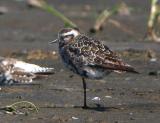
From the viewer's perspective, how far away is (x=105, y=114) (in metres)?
9.58

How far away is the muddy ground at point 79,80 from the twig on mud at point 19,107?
0.31 feet

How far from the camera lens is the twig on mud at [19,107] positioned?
31.7 ft

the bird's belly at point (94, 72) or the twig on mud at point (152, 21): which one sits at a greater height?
the twig on mud at point (152, 21)

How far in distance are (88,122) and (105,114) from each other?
0.55 metres

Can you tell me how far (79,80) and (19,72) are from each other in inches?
34.3

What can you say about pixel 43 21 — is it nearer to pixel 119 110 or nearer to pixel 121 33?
pixel 121 33

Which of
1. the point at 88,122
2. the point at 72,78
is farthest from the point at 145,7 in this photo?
the point at 88,122

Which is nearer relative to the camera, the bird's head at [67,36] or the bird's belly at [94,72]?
the bird's belly at [94,72]

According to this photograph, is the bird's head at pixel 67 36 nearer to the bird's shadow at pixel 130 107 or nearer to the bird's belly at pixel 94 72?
the bird's belly at pixel 94 72

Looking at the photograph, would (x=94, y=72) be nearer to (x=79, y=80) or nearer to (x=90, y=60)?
(x=90, y=60)

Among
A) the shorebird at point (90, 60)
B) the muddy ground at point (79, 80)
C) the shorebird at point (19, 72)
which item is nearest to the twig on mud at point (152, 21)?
the muddy ground at point (79, 80)

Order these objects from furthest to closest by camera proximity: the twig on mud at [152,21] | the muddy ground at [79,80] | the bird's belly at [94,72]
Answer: the twig on mud at [152,21] < the bird's belly at [94,72] < the muddy ground at [79,80]

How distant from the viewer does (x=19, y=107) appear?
9.95 meters

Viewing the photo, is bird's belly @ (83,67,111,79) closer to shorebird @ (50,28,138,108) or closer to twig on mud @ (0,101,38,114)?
shorebird @ (50,28,138,108)
